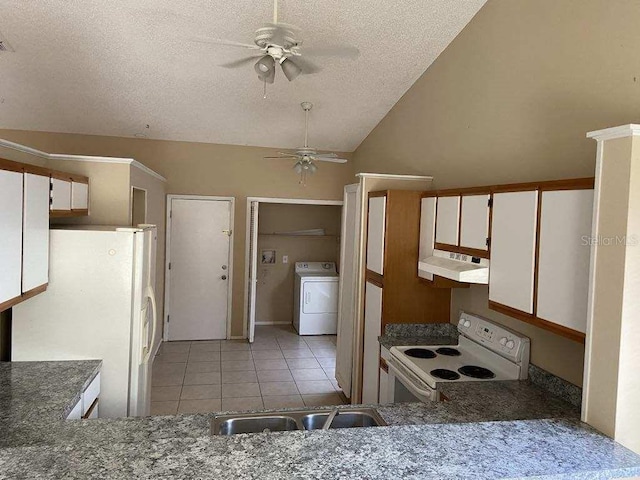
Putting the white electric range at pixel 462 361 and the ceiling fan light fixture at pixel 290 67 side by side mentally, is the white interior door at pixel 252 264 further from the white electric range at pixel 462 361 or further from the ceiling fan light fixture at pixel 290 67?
the ceiling fan light fixture at pixel 290 67

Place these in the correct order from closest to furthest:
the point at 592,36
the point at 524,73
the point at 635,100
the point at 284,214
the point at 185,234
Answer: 1. the point at 635,100
2. the point at 592,36
3. the point at 524,73
4. the point at 185,234
5. the point at 284,214

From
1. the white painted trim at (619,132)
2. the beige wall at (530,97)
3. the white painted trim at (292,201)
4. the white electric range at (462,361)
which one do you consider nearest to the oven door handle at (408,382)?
the white electric range at (462,361)

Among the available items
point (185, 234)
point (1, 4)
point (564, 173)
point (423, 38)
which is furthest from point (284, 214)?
point (564, 173)

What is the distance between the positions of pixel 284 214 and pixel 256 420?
5241 millimetres

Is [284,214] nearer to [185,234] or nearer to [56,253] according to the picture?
[185,234]

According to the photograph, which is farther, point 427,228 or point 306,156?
point 306,156

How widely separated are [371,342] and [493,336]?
1118 mm

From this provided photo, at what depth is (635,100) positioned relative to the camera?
214 centimetres

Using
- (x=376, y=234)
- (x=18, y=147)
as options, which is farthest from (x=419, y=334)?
(x=18, y=147)

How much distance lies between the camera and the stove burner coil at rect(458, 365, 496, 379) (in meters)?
2.85

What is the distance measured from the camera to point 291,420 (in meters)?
2.01

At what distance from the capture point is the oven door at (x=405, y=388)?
2.76 meters

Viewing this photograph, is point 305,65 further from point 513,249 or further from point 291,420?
point 291,420

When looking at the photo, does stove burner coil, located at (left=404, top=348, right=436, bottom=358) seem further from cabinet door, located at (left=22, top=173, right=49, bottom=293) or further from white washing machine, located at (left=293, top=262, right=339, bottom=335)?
white washing machine, located at (left=293, top=262, right=339, bottom=335)
